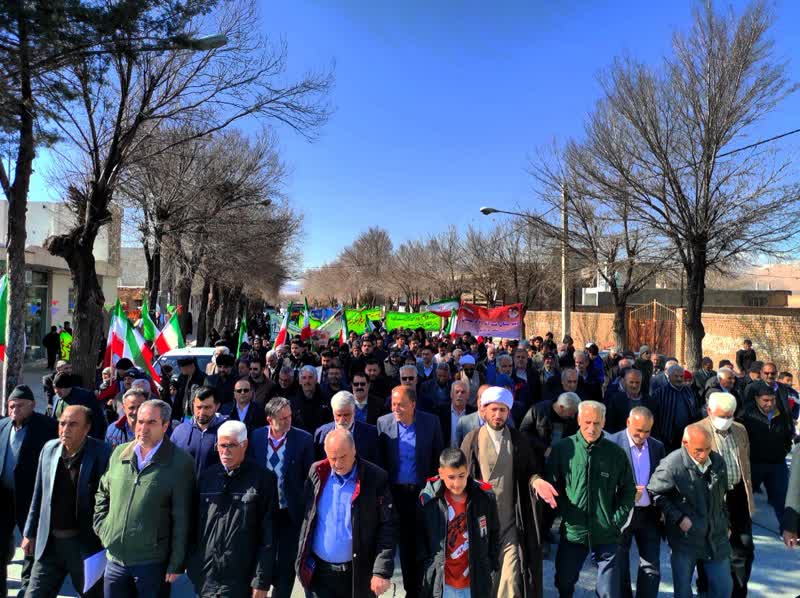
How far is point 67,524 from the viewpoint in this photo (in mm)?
3686

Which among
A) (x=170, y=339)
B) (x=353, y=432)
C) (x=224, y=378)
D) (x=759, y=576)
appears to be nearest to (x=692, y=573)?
(x=759, y=576)

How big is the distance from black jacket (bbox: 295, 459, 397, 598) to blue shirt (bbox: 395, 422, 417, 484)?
3.60 feet

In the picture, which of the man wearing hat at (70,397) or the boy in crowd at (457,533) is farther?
the man wearing hat at (70,397)

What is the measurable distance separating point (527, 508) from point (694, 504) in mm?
1122

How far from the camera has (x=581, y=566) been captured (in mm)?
3982

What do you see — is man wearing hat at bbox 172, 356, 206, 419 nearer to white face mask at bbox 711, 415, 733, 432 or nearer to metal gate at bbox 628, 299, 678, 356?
white face mask at bbox 711, 415, 733, 432

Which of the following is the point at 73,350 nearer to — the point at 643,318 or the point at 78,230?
the point at 78,230

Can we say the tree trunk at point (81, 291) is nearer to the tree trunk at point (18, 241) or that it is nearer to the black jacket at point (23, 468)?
the tree trunk at point (18, 241)

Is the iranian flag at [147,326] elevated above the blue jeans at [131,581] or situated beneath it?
elevated above

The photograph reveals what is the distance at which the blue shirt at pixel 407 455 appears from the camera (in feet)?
14.8

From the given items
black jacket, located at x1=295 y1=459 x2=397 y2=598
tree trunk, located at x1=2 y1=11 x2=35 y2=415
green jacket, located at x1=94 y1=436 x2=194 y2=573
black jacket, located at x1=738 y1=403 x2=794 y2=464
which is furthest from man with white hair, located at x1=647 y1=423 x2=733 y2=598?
tree trunk, located at x1=2 y1=11 x2=35 y2=415

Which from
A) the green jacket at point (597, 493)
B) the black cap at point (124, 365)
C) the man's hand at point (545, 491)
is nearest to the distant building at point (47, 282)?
the black cap at point (124, 365)

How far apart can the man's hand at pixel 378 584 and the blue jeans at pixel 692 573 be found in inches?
83.6

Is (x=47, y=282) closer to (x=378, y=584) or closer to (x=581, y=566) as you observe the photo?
(x=378, y=584)
